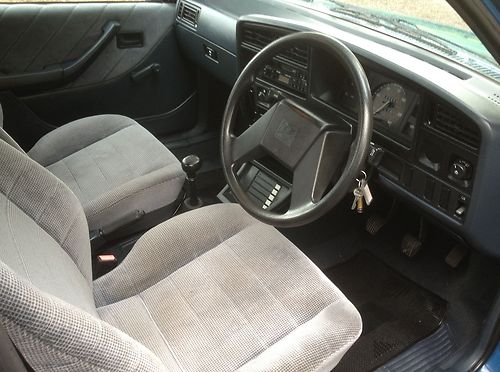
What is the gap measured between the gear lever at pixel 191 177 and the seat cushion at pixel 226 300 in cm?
33

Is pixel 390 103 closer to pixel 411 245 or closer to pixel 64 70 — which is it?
pixel 411 245

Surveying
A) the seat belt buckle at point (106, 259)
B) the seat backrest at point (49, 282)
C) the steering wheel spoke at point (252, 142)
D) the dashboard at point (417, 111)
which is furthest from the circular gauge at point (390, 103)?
the seat belt buckle at point (106, 259)

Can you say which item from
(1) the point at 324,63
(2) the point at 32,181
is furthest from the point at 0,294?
(1) the point at 324,63

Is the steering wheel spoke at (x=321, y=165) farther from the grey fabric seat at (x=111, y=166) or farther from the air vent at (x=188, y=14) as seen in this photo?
the air vent at (x=188, y=14)

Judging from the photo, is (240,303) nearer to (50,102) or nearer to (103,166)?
(103,166)

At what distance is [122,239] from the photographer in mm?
1700

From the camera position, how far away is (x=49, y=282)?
0.85 metres

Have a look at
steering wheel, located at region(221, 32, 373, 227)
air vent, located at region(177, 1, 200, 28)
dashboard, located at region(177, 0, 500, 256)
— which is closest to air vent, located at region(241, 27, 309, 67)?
dashboard, located at region(177, 0, 500, 256)

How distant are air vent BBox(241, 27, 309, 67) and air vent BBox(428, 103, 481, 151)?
1.24ft

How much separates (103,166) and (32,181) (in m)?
0.67

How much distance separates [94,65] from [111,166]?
679mm

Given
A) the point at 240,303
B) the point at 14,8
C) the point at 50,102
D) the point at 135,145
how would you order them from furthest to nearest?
the point at 50,102
the point at 14,8
the point at 135,145
the point at 240,303

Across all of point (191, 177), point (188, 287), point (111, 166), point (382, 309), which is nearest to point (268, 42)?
point (191, 177)

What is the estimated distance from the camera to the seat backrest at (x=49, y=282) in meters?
0.63
